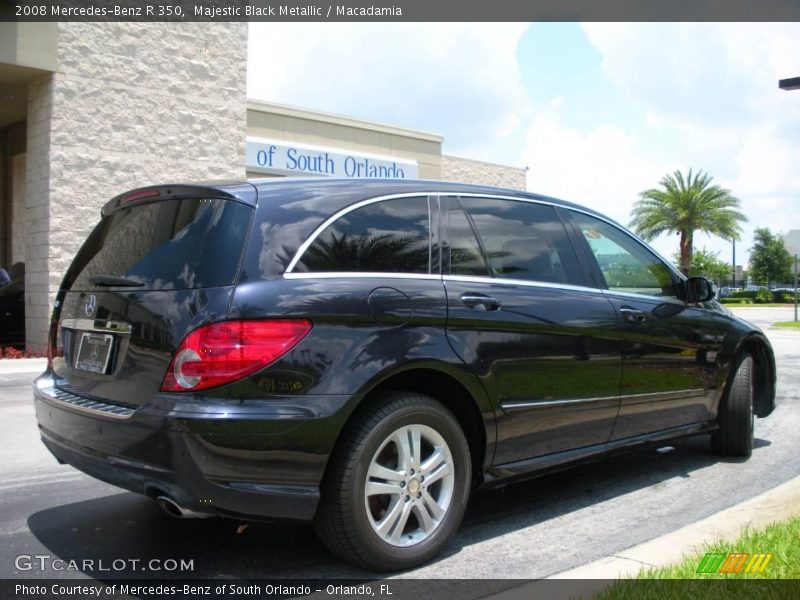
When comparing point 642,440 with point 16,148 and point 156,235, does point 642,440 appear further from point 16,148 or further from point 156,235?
point 16,148

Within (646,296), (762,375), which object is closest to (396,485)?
(646,296)

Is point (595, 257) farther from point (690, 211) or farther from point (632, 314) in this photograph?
point (690, 211)

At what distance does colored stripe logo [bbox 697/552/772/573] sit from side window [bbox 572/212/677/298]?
181 centimetres

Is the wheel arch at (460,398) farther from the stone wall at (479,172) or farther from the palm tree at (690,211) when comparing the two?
the palm tree at (690,211)

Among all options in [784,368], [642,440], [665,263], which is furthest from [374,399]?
[784,368]

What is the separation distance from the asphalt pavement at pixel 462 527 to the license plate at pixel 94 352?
900mm

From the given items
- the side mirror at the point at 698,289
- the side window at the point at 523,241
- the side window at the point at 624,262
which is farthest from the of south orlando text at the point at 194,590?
the side mirror at the point at 698,289

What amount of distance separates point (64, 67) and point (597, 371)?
469 inches

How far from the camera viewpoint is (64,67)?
43.4 ft

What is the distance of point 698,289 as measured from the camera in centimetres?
536

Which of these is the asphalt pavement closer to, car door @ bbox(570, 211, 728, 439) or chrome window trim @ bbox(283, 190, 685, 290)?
car door @ bbox(570, 211, 728, 439)

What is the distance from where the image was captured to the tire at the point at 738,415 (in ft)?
18.5

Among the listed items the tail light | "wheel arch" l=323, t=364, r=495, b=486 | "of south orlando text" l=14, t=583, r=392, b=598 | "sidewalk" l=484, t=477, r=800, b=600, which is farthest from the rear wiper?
"sidewalk" l=484, t=477, r=800, b=600

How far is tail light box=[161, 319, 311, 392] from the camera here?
3.14m
